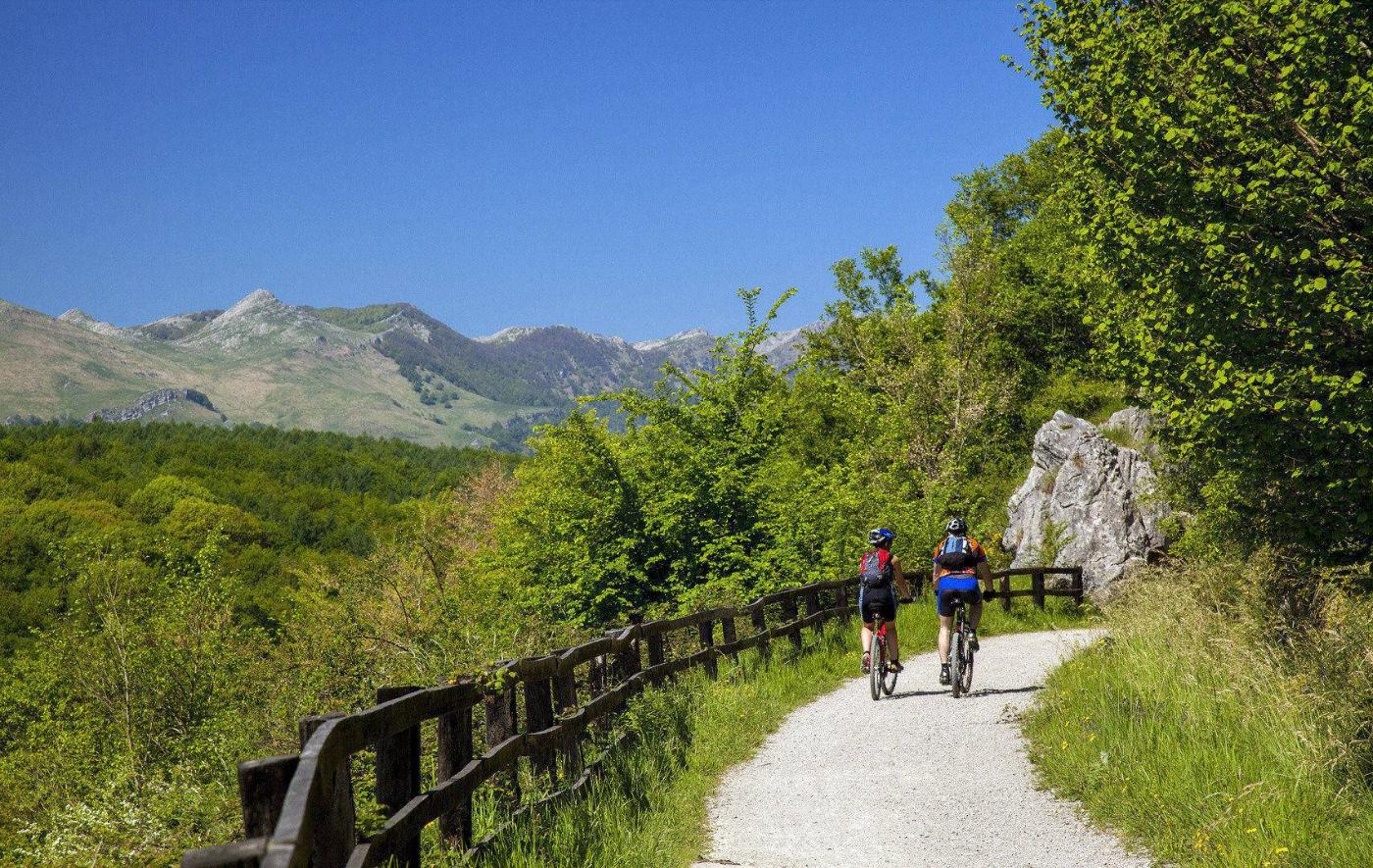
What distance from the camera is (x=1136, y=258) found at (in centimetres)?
1177

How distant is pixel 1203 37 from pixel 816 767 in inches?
349

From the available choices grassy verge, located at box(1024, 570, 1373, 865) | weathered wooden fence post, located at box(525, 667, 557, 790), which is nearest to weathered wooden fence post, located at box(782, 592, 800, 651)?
grassy verge, located at box(1024, 570, 1373, 865)

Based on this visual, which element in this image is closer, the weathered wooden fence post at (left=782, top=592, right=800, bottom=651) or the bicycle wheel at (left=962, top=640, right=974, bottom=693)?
the bicycle wheel at (left=962, top=640, right=974, bottom=693)

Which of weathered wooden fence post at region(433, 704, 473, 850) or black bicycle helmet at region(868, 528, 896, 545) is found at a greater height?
black bicycle helmet at region(868, 528, 896, 545)

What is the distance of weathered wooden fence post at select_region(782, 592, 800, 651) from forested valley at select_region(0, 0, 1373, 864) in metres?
2.24

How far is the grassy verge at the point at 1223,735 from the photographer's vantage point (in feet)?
21.4

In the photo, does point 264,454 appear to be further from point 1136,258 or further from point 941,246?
point 1136,258

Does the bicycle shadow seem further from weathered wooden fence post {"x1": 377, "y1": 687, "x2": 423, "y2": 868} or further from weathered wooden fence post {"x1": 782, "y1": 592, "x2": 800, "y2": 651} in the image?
weathered wooden fence post {"x1": 377, "y1": 687, "x2": 423, "y2": 868}

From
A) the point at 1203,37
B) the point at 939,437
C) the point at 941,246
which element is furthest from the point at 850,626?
the point at 941,246

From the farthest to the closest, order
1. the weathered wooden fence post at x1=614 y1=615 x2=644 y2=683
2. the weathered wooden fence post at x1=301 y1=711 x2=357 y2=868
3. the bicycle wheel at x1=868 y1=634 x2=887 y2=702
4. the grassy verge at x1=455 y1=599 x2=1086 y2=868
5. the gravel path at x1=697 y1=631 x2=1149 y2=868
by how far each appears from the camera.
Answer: the bicycle wheel at x1=868 y1=634 x2=887 y2=702
the weathered wooden fence post at x1=614 y1=615 x2=644 y2=683
the gravel path at x1=697 y1=631 x2=1149 y2=868
the grassy verge at x1=455 y1=599 x2=1086 y2=868
the weathered wooden fence post at x1=301 y1=711 x2=357 y2=868

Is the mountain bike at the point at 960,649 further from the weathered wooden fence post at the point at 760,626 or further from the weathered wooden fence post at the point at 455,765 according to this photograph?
the weathered wooden fence post at the point at 455,765

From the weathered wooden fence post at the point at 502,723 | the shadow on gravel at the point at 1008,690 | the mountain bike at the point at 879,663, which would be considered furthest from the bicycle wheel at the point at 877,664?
the weathered wooden fence post at the point at 502,723

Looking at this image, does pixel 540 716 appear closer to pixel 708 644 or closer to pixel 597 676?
pixel 597 676

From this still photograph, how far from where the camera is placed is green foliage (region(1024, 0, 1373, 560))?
9.16 metres
